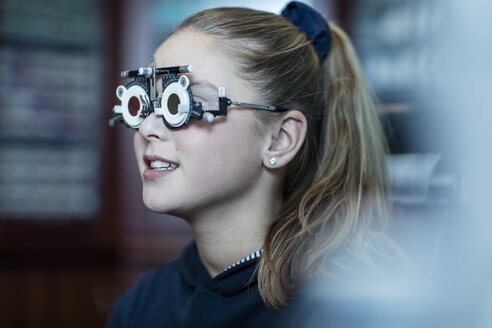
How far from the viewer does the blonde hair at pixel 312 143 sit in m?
0.96

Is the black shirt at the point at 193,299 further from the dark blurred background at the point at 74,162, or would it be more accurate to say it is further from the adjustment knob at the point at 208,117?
the dark blurred background at the point at 74,162

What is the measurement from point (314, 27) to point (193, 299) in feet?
1.96

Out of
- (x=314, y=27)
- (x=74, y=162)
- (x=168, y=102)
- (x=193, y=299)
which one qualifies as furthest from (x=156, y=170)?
(x=74, y=162)

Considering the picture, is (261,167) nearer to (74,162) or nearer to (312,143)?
(312,143)

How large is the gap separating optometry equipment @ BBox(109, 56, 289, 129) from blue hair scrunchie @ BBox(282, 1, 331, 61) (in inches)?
7.9

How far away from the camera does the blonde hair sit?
0.96 meters

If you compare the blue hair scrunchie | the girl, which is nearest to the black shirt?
the girl

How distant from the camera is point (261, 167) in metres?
1.07

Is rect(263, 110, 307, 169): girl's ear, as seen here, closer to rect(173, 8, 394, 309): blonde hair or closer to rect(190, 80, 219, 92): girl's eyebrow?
rect(173, 8, 394, 309): blonde hair

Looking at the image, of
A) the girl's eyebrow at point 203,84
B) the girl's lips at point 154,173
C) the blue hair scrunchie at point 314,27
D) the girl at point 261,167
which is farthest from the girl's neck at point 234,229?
the blue hair scrunchie at point 314,27

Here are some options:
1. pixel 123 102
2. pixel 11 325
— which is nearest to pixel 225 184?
pixel 123 102

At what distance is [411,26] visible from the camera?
0.54 m

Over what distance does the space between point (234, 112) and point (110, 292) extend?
192 cm

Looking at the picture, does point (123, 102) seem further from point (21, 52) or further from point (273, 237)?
point (21, 52)
